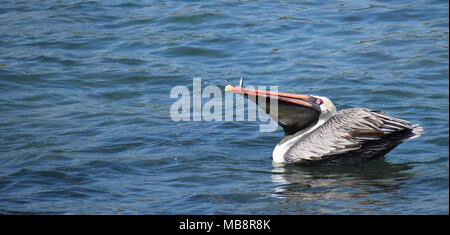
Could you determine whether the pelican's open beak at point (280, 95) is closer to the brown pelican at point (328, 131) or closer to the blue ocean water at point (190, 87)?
the brown pelican at point (328, 131)

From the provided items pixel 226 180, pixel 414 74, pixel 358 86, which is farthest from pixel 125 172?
pixel 414 74

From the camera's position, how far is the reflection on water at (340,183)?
6473 mm

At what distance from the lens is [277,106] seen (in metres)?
7.43

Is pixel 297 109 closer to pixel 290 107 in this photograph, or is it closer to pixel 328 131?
pixel 290 107

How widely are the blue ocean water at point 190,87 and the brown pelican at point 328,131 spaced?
0.18m

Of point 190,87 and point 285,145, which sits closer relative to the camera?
point 285,145

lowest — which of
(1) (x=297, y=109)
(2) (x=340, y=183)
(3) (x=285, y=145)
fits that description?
(2) (x=340, y=183)

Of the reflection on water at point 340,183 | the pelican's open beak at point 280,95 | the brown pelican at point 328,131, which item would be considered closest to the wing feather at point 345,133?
the brown pelican at point 328,131

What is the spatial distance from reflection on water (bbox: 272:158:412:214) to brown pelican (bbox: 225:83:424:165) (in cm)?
13

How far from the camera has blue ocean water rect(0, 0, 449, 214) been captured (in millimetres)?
6703

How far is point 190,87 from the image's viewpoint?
10242 mm

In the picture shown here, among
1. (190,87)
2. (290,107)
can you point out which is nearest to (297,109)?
(290,107)

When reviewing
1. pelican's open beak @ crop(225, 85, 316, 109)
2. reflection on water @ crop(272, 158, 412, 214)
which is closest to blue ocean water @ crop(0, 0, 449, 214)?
reflection on water @ crop(272, 158, 412, 214)

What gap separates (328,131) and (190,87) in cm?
325
